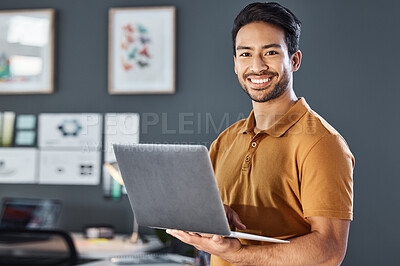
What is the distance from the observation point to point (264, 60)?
1.44 metres

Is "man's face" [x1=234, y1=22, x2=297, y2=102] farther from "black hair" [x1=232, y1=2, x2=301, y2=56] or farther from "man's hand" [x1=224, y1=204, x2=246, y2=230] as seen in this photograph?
"man's hand" [x1=224, y1=204, x2=246, y2=230]

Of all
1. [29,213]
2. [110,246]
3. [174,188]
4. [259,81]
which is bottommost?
[110,246]

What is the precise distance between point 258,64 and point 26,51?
2423 millimetres

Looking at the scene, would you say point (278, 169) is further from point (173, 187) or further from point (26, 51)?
point (26, 51)

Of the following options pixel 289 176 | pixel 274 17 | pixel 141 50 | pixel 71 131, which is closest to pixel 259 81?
pixel 274 17

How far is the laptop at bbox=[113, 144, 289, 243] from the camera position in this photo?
3.76 feet

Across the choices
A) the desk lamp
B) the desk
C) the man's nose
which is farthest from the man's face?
the desk lamp

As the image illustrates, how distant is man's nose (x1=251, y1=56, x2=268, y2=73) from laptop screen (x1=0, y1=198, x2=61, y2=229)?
219 centimetres

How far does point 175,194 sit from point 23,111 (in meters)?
2.51

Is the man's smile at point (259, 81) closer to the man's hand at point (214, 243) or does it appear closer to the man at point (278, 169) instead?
the man at point (278, 169)

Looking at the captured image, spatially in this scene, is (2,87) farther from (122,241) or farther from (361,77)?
(361,77)

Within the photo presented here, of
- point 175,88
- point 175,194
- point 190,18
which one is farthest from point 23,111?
point 175,194

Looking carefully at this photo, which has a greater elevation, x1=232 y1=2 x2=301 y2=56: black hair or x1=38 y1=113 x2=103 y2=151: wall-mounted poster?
x1=232 y1=2 x2=301 y2=56: black hair

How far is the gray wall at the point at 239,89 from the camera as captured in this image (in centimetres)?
298
